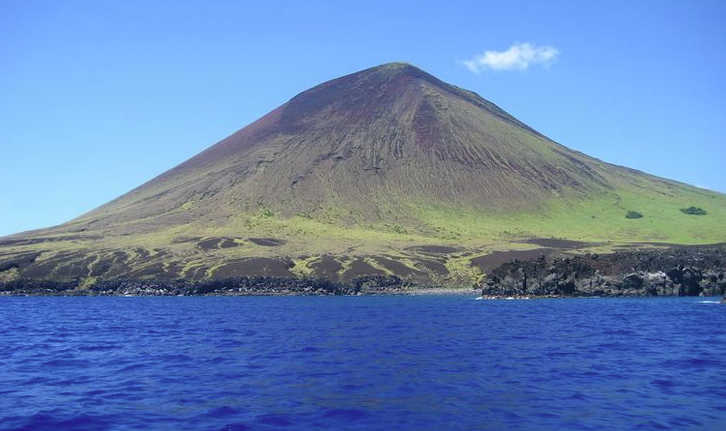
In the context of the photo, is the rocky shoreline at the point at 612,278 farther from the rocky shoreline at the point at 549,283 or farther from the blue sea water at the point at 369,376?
the blue sea water at the point at 369,376

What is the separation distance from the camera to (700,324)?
53.5 meters

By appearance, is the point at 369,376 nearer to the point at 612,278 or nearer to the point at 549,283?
the point at 549,283

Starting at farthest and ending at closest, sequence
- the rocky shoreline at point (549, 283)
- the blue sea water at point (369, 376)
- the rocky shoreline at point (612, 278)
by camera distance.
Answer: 1. the rocky shoreline at point (549, 283)
2. the rocky shoreline at point (612, 278)
3. the blue sea water at point (369, 376)

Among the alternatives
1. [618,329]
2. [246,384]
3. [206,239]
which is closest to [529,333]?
[618,329]

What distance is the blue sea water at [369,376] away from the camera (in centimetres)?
2266

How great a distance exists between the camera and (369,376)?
3078cm

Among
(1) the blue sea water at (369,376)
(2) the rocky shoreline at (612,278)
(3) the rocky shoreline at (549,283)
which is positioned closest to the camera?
(1) the blue sea water at (369,376)

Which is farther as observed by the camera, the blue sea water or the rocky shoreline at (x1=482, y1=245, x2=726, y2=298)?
the rocky shoreline at (x1=482, y1=245, x2=726, y2=298)

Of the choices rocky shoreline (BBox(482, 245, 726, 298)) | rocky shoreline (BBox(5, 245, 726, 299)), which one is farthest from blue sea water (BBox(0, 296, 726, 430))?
rocky shoreline (BBox(5, 245, 726, 299))

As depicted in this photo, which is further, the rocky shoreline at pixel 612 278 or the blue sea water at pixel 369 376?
the rocky shoreline at pixel 612 278

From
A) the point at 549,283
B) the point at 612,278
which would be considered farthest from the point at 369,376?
the point at 612,278

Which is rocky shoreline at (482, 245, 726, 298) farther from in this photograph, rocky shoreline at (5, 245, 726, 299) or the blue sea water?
the blue sea water

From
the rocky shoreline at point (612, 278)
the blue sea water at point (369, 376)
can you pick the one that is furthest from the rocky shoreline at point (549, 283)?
the blue sea water at point (369, 376)

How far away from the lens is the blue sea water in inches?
892
